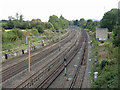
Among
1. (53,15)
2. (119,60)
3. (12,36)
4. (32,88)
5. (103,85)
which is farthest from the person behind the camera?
(53,15)

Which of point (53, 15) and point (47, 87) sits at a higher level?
point (53, 15)

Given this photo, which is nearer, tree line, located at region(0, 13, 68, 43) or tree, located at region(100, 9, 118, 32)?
tree line, located at region(0, 13, 68, 43)

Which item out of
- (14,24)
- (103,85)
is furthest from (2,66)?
(14,24)

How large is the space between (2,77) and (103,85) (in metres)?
11.5

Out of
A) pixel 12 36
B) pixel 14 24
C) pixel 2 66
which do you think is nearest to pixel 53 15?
pixel 14 24

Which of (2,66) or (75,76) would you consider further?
(2,66)

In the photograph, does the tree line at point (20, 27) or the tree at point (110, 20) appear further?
the tree at point (110, 20)

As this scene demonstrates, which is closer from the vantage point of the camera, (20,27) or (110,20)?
(110,20)

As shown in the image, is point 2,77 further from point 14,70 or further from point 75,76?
point 75,76

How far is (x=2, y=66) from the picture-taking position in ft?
69.1

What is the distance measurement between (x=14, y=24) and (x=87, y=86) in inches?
1858

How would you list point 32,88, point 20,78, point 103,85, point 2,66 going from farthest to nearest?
point 2,66
point 20,78
point 32,88
point 103,85

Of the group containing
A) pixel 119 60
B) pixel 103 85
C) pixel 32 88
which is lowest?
pixel 32 88

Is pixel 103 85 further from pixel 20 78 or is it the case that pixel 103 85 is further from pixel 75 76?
pixel 20 78
